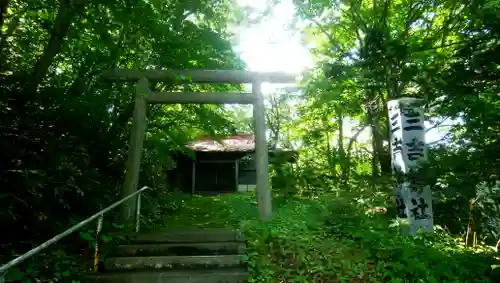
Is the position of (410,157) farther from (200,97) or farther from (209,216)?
(209,216)

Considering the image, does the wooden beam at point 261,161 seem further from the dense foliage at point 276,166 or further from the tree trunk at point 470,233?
the tree trunk at point 470,233

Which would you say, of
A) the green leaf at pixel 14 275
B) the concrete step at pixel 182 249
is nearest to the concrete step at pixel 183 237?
the concrete step at pixel 182 249

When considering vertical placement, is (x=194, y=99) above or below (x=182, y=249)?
above

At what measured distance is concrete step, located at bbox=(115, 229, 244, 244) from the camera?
5094mm

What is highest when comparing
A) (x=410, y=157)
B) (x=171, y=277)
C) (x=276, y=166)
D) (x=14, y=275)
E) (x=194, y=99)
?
(x=194, y=99)

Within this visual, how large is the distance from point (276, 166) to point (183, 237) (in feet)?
6.51

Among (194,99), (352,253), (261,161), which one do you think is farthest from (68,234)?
(194,99)

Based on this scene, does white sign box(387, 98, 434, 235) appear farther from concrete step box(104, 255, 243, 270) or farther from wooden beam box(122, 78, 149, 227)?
wooden beam box(122, 78, 149, 227)

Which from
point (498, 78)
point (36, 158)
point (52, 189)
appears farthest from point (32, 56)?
point (498, 78)

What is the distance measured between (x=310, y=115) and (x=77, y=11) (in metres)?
8.18

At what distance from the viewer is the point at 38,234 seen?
419 centimetres

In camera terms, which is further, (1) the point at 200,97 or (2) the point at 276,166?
(1) the point at 200,97

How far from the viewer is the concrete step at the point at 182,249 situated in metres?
4.71

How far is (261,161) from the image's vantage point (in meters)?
6.71
